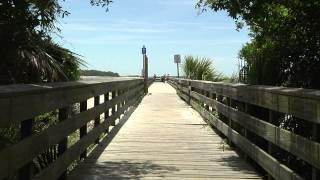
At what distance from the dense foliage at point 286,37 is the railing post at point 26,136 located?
3777 millimetres

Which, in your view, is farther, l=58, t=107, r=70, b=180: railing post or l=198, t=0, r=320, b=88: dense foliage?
l=198, t=0, r=320, b=88: dense foliage

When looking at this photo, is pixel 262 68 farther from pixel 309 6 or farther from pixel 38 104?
pixel 38 104

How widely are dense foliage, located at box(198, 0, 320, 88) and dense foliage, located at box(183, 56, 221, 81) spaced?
1249 cm

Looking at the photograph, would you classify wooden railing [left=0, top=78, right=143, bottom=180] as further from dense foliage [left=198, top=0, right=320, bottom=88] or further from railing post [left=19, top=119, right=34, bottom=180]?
dense foliage [left=198, top=0, right=320, bottom=88]

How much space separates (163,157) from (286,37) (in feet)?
7.43

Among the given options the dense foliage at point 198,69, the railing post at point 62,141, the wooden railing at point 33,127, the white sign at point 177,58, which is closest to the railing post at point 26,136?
the wooden railing at point 33,127

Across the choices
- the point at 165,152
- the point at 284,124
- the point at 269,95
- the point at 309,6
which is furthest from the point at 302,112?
the point at 165,152

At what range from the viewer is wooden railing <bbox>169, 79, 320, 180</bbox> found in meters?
4.55

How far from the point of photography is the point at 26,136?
14.3ft

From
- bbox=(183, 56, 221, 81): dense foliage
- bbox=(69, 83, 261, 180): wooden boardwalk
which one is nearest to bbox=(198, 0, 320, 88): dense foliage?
bbox=(69, 83, 261, 180): wooden boardwalk

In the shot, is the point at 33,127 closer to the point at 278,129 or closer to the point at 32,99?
the point at 32,99

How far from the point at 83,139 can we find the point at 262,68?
2.62 meters

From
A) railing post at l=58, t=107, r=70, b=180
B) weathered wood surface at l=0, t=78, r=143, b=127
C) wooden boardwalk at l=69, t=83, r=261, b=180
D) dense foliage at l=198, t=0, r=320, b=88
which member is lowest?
wooden boardwalk at l=69, t=83, r=261, b=180

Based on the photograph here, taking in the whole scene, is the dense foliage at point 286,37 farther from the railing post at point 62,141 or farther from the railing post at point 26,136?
the railing post at point 26,136
